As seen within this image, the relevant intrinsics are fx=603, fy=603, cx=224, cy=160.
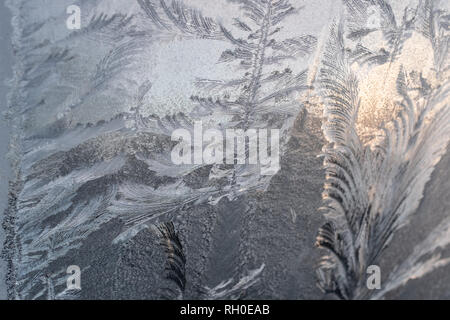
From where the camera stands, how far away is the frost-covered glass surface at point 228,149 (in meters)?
0.80

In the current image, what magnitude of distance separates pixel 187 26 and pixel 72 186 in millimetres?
309

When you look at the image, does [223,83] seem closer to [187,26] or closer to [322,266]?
[187,26]

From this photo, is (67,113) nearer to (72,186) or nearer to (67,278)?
(72,186)

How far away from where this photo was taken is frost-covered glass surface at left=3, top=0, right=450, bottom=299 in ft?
2.62

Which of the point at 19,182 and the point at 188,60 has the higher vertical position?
the point at 188,60

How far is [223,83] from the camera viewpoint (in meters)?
0.94

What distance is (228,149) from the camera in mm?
892

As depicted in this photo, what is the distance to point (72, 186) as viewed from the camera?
0.90m

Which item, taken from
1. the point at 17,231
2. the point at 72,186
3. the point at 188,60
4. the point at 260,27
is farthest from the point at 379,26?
the point at 17,231

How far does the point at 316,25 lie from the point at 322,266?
0.39m
